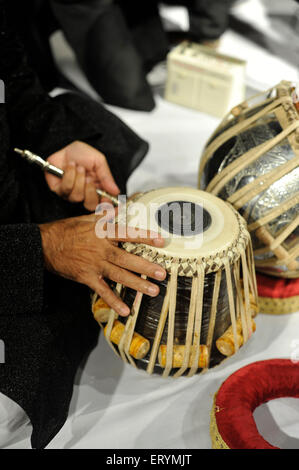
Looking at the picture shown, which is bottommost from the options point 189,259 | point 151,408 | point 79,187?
point 151,408

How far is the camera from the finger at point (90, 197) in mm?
1082

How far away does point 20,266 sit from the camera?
2.77ft

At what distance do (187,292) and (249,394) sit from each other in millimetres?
226

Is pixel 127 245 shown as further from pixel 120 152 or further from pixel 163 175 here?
pixel 163 175

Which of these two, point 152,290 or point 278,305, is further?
point 278,305

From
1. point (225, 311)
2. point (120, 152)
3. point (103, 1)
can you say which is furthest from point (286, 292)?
point (103, 1)

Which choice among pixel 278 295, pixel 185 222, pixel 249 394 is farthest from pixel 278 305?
pixel 185 222

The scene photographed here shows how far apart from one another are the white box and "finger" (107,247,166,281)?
3.48ft

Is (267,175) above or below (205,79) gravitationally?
above

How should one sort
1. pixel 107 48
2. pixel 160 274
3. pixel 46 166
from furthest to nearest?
pixel 107 48 < pixel 46 166 < pixel 160 274

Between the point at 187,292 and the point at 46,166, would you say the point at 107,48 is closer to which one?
the point at 46,166

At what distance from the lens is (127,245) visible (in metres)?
0.82

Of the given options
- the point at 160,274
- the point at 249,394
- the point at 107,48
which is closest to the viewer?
the point at 160,274

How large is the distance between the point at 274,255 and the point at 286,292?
0.14 m
